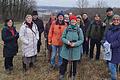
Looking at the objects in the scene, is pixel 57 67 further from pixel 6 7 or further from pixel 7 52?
pixel 6 7

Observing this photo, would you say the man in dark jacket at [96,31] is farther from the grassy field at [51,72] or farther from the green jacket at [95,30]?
the grassy field at [51,72]

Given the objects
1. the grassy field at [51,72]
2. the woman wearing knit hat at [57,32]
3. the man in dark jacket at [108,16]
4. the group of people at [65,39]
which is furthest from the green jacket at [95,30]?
the woman wearing knit hat at [57,32]

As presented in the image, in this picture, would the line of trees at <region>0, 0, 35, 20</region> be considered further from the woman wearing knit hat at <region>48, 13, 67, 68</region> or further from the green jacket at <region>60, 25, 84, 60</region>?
the green jacket at <region>60, 25, 84, 60</region>

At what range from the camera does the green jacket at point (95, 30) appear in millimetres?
9329

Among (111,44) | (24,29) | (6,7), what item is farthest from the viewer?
(6,7)

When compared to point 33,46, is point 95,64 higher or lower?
lower

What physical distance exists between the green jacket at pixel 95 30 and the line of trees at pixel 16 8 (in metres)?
49.2

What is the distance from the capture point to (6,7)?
6056 centimetres

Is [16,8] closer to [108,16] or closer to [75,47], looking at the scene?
[108,16]

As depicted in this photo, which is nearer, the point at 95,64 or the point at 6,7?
the point at 95,64

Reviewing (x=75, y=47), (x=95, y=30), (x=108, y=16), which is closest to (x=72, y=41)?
(x=75, y=47)

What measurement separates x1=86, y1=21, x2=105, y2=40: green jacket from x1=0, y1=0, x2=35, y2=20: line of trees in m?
49.2

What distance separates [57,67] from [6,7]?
53512 millimetres

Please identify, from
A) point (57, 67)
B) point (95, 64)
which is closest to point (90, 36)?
point (95, 64)
